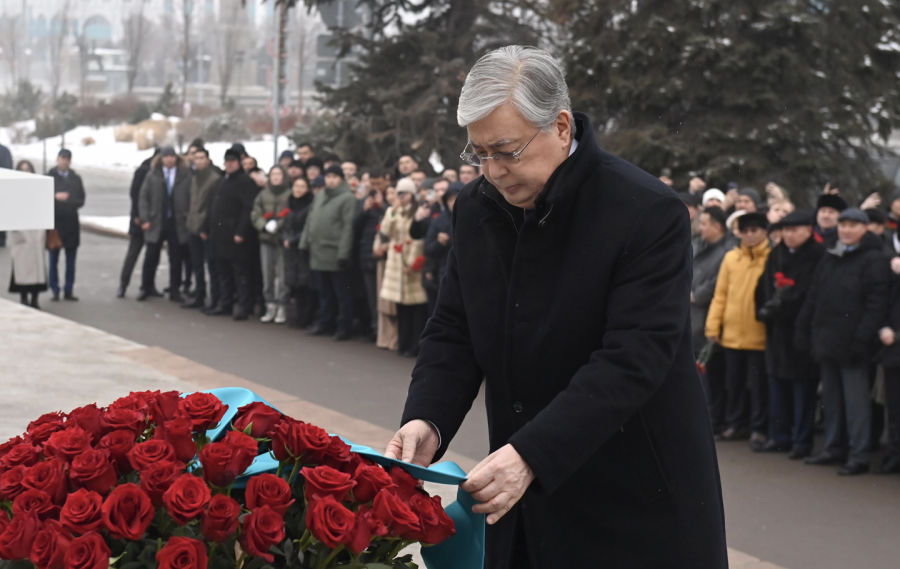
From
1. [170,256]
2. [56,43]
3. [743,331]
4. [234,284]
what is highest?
[56,43]

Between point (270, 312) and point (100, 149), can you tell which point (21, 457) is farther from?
point (100, 149)

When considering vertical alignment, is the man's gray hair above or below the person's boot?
above

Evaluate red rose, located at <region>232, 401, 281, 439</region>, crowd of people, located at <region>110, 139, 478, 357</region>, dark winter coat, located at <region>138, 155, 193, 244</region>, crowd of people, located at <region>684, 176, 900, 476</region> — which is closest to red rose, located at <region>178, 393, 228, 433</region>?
red rose, located at <region>232, 401, 281, 439</region>

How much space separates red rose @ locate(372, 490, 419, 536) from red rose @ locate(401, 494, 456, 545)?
0.04 meters

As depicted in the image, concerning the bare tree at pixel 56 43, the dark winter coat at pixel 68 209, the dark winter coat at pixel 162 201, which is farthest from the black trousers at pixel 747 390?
the bare tree at pixel 56 43

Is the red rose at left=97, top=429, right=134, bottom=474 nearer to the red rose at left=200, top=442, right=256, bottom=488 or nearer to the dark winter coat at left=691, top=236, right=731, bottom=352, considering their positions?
the red rose at left=200, top=442, right=256, bottom=488

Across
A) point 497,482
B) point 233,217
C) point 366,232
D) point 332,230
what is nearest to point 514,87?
point 497,482

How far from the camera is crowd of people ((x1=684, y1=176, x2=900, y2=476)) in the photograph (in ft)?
23.5

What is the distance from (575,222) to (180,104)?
4975cm

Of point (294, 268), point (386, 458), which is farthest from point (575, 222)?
point (294, 268)

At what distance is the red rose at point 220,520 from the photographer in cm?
169

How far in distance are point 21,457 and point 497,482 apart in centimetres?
86

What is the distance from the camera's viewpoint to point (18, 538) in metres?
1.67

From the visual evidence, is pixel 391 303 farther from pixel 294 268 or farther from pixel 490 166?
pixel 490 166
